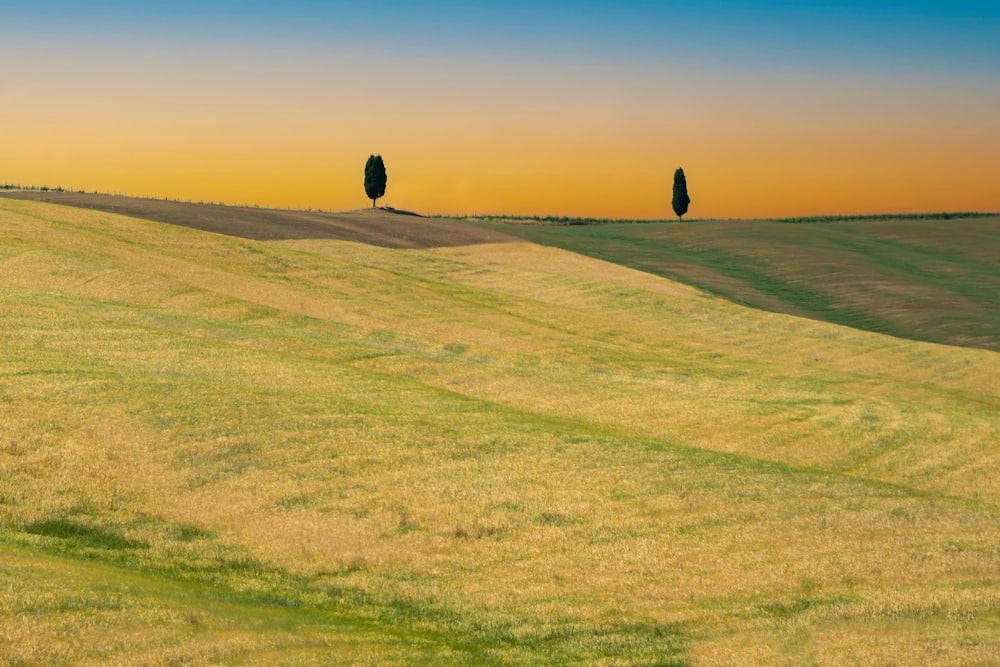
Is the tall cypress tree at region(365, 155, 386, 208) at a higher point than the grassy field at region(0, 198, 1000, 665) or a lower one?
higher

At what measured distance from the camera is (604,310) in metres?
56.2

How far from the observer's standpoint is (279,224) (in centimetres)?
7338

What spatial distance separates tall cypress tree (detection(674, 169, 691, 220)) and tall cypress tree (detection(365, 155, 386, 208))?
39.4 meters

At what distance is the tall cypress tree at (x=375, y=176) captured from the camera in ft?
431

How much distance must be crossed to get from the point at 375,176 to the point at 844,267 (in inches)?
2658

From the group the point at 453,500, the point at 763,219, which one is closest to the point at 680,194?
the point at 763,219

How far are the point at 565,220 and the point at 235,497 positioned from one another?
13384 centimetres

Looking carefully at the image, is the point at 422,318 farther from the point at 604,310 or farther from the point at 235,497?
the point at 235,497

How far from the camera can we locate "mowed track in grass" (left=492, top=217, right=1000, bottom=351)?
64.3m

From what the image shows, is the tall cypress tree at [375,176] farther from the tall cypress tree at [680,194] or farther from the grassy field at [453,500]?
the grassy field at [453,500]

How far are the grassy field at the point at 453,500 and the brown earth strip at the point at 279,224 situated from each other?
27.5 meters

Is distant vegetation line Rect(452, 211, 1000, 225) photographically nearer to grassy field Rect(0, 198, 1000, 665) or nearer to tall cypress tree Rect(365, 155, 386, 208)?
tall cypress tree Rect(365, 155, 386, 208)

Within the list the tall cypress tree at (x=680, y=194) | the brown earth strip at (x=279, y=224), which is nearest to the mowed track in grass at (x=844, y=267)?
the brown earth strip at (x=279, y=224)

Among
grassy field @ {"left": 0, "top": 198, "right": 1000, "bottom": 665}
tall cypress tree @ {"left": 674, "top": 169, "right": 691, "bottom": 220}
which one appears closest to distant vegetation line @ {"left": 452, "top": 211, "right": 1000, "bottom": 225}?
tall cypress tree @ {"left": 674, "top": 169, "right": 691, "bottom": 220}
